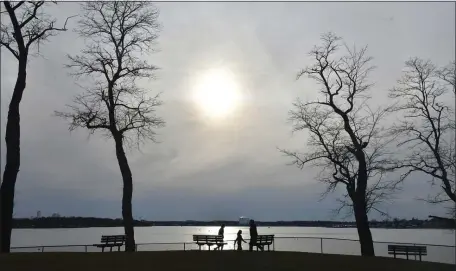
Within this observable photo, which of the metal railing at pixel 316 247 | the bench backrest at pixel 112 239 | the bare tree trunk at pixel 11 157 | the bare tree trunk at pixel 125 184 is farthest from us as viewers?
the bare tree trunk at pixel 125 184

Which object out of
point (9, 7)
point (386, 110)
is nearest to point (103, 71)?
point (9, 7)

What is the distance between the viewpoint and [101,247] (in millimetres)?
26844

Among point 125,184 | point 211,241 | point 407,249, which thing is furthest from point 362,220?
point 125,184

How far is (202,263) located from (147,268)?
9.04 ft

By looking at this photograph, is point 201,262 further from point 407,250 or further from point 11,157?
point 407,250

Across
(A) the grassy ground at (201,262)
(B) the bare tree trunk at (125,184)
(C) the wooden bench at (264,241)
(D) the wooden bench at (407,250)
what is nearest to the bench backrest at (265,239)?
(C) the wooden bench at (264,241)

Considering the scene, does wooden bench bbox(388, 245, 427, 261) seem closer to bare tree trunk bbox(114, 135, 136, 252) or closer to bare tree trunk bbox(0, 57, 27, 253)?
bare tree trunk bbox(114, 135, 136, 252)

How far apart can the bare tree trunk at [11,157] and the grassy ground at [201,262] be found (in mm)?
4225

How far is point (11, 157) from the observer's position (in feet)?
82.3

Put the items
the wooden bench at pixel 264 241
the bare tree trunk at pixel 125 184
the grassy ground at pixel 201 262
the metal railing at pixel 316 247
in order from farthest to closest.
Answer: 1. the bare tree trunk at pixel 125 184
2. the wooden bench at pixel 264 241
3. the metal railing at pixel 316 247
4. the grassy ground at pixel 201 262

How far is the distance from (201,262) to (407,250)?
12082 mm

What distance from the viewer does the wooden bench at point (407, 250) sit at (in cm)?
2656

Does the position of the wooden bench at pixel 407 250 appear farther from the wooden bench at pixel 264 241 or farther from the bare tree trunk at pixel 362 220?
the wooden bench at pixel 264 241


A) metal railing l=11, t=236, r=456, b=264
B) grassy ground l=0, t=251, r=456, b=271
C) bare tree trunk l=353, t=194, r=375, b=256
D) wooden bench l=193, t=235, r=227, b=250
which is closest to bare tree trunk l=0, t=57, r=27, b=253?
metal railing l=11, t=236, r=456, b=264
